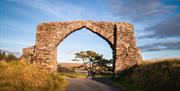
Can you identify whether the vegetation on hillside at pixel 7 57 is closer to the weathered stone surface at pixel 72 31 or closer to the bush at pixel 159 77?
the weathered stone surface at pixel 72 31

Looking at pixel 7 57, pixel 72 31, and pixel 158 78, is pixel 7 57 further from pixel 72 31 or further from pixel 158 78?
pixel 158 78

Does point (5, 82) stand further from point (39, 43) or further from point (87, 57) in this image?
point (87, 57)

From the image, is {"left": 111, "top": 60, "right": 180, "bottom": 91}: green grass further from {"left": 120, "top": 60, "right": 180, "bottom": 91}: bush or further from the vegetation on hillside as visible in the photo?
the vegetation on hillside

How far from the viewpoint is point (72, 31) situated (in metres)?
25.9

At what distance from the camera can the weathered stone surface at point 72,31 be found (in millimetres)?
25750

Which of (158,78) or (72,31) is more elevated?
(72,31)

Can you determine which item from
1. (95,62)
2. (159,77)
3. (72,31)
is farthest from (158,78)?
(95,62)

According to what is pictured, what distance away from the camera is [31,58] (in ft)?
85.8

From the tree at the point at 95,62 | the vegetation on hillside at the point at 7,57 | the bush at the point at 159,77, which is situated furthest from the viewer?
the tree at the point at 95,62

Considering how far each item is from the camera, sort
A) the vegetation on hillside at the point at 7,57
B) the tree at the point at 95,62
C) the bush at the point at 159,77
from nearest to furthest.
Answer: the bush at the point at 159,77, the vegetation on hillside at the point at 7,57, the tree at the point at 95,62

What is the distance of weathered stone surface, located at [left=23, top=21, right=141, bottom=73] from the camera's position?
25.8 m

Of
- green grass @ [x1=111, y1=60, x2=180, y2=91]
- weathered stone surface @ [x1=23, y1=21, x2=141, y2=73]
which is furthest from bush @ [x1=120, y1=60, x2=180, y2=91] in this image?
weathered stone surface @ [x1=23, y1=21, x2=141, y2=73]

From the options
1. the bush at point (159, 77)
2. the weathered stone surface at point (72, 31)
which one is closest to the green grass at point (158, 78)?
the bush at point (159, 77)

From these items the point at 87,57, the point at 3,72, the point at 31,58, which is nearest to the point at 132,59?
the point at 31,58
